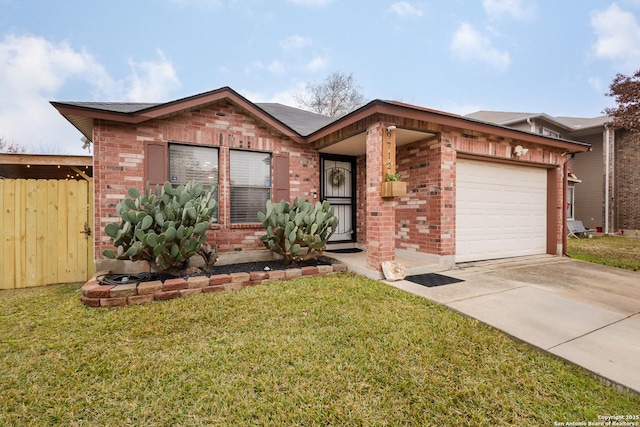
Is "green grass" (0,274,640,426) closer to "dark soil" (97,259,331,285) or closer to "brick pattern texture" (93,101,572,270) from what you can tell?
"dark soil" (97,259,331,285)

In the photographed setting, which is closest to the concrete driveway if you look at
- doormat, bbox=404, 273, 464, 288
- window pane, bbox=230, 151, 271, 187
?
doormat, bbox=404, 273, 464, 288

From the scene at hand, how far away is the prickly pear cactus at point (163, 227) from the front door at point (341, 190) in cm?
329

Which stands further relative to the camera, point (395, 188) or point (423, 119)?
point (423, 119)

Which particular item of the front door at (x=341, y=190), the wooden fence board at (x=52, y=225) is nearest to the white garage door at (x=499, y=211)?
the front door at (x=341, y=190)

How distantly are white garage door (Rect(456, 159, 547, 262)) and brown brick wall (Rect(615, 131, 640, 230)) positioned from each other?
10.7 m

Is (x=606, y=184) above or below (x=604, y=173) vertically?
below

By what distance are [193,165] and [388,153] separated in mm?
3556

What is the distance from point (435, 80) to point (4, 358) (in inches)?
788

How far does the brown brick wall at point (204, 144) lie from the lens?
4383 millimetres

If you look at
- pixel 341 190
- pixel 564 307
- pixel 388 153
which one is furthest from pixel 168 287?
pixel 564 307

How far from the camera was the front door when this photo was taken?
676 cm

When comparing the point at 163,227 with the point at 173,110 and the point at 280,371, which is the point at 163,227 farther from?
the point at 280,371

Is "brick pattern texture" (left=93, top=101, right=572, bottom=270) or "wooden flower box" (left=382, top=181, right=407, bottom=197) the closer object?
"wooden flower box" (left=382, top=181, right=407, bottom=197)

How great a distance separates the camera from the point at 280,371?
2043 millimetres
